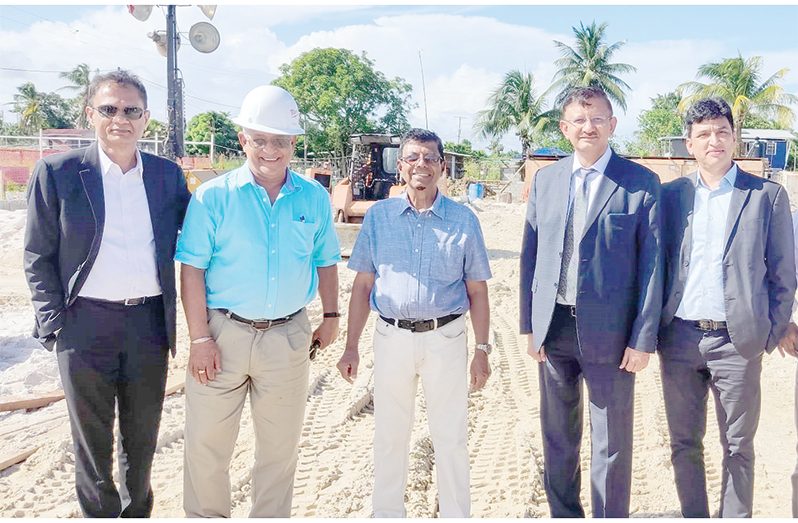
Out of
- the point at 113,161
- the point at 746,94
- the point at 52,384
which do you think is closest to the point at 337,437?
the point at 113,161

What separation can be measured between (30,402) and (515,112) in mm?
36773

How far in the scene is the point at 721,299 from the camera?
116 inches

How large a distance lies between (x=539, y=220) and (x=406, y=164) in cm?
68

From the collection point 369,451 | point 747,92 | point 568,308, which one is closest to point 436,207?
point 568,308

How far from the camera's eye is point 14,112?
172 ft

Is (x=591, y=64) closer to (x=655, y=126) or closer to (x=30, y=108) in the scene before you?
(x=655, y=126)

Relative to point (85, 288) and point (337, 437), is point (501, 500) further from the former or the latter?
point (85, 288)

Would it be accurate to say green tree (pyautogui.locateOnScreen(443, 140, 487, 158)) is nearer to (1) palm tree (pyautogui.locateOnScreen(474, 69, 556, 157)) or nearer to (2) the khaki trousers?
(1) palm tree (pyautogui.locateOnScreen(474, 69, 556, 157))

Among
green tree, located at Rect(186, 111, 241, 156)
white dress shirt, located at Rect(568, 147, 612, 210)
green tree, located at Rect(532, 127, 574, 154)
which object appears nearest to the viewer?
white dress shirt, located at Rect(568, 147, 612, 210)

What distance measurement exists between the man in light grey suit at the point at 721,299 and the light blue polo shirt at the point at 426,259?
3.02 feet

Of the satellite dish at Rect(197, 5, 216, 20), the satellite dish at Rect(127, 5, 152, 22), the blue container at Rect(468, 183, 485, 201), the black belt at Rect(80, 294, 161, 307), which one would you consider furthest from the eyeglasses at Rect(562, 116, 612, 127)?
the blue container at Rect(468, 183, 485, 201)

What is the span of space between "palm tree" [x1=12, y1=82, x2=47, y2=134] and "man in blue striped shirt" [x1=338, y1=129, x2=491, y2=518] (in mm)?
54911

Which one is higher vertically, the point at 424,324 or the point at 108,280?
the point at 108,280

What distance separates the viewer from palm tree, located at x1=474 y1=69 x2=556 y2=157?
1513 inches
